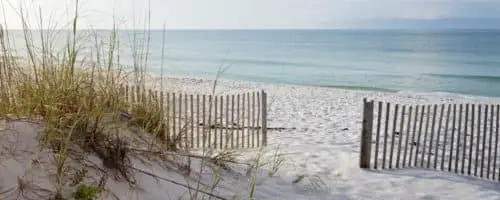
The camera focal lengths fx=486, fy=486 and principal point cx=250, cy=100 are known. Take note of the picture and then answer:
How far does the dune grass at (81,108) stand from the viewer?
9.82 ft

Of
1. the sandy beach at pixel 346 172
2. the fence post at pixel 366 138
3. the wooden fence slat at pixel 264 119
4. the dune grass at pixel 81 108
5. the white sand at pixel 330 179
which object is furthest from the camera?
the wooden fence slat at pixel 264 119

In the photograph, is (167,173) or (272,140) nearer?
(167,173)

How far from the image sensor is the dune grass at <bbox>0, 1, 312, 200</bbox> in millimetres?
2994

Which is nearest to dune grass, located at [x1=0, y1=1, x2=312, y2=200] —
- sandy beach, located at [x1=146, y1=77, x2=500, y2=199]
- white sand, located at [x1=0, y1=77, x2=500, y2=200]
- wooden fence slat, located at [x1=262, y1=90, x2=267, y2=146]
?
white sand, located at [x1=0, y1=77, x2=500, y2=200]

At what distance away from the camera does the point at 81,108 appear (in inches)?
128

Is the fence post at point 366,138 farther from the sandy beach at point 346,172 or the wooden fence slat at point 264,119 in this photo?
the wooden fence slat at point 264,119

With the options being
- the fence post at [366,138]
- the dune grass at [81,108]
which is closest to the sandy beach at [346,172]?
the fence post at [366,138]

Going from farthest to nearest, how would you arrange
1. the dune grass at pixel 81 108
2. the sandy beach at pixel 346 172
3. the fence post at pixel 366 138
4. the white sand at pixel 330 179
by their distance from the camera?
the fence post at pixel 366 138, the sandy beach at pixel 346 172, the white sand at pixel 330 179, the dune grass at pixel 81 108

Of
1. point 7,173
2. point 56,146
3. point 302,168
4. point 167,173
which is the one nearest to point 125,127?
point 167,173

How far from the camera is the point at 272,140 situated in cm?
811

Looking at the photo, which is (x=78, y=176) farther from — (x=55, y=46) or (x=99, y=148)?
(x=55, y=46)

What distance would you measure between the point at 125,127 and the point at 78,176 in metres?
0.95

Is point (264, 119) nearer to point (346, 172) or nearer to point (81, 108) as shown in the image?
point (346, 172)

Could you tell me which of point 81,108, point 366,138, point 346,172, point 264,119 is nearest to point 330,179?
point 346,172
